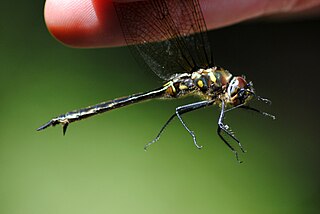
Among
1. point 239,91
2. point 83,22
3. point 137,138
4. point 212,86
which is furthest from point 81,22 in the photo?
point 137,138

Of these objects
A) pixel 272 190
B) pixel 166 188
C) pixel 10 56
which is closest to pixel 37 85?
pixel 10 56

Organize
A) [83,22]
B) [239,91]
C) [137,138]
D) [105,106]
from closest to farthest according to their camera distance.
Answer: [239,91] < [105,106] < [83,22] < [137,138]

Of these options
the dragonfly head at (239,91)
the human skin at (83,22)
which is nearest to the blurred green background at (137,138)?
the human skin at (83,22)

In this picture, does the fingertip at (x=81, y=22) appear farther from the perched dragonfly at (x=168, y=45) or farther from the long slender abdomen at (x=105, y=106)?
the long slender abdomen at (x=105, y=106)

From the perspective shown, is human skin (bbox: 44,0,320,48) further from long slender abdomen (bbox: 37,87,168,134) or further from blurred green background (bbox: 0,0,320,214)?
blurred green background (bbox: 0,0,320,214)

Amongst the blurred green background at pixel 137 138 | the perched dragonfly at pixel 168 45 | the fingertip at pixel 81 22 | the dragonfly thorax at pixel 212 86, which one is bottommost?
the blurred green background at pixel 137 138

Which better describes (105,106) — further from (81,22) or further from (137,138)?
(137,138)
